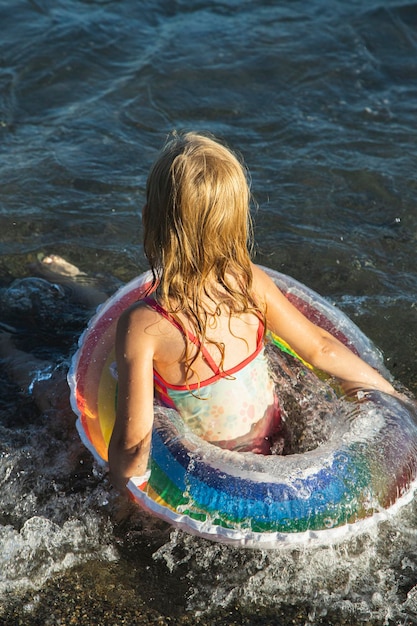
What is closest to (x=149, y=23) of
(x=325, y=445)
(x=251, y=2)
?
(x=251, y=2)

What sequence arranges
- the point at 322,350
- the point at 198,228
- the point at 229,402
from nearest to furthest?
the point at 198,228 → the point at 229,402 → the point at 322,350

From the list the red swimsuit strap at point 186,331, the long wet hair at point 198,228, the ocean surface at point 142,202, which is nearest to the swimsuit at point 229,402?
the red swimsuit strap at point 186,331

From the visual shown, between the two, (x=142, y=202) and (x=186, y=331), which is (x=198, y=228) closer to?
(x=186, y=331)

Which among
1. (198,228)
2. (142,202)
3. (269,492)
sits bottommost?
(142,202)

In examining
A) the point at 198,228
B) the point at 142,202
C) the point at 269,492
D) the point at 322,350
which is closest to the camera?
the point at 198,228

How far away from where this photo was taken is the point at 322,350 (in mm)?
3781

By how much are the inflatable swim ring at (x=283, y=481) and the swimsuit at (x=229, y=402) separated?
0.29ft

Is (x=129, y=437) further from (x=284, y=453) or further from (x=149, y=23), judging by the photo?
(x=149, y=23)

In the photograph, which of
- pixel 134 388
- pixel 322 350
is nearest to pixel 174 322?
pixel 134 388

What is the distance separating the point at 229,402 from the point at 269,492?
19.5 inches

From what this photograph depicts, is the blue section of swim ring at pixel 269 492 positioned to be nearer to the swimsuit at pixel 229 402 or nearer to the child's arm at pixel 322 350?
the swimsuit at pixel 229 402

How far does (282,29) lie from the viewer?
8844 millimetres

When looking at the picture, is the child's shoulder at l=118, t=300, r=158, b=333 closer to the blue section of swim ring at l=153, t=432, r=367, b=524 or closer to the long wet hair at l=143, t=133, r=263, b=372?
the long wet hair at l=143, t=133, r=263, b=372

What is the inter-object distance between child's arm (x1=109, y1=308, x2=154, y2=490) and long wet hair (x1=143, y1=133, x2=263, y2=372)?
168 mm
